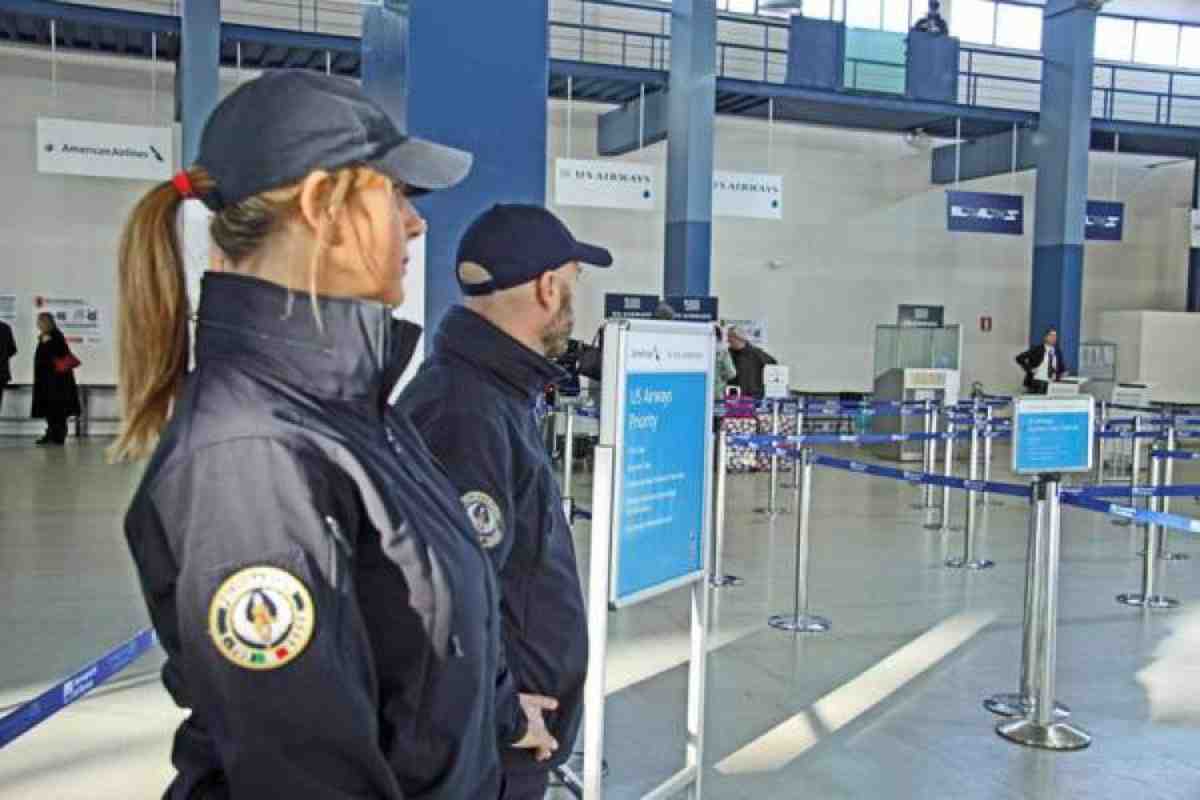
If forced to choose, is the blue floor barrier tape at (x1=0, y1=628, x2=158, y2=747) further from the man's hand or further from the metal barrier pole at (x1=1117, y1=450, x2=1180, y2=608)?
the metal barrier pole at (x1=1117, y1=450, x2=1180, y2=608)

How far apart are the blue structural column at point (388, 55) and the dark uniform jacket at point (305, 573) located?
3.19 meters

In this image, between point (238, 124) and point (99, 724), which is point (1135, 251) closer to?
point (99, 724)

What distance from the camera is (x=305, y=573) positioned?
1.15 metres

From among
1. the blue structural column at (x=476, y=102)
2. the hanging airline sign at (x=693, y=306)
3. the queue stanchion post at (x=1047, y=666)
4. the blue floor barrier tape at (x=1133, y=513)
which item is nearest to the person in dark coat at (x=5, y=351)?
the hanging airline sign at (x=693, y=306)

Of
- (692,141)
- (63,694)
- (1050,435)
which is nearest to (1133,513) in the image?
(1050,435)

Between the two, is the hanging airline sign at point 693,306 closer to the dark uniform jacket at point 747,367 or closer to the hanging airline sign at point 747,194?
the dark uniform jacket at point 747,367

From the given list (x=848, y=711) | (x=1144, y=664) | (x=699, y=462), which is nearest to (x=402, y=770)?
(x=699, y=462)

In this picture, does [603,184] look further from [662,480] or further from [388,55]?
[662,480]

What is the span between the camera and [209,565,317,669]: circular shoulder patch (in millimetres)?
1134

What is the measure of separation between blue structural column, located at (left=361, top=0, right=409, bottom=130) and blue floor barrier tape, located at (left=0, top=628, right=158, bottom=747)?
213 cm

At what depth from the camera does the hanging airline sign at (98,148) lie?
12.7 metres

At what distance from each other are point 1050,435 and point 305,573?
457 cm

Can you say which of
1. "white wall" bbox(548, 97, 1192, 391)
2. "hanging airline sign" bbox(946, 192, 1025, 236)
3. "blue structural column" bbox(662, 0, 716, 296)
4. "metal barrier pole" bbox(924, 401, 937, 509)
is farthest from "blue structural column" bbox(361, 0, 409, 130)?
"white wall" bbox(548, 97, 1192, 391)

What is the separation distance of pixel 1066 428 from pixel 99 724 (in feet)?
14.3
